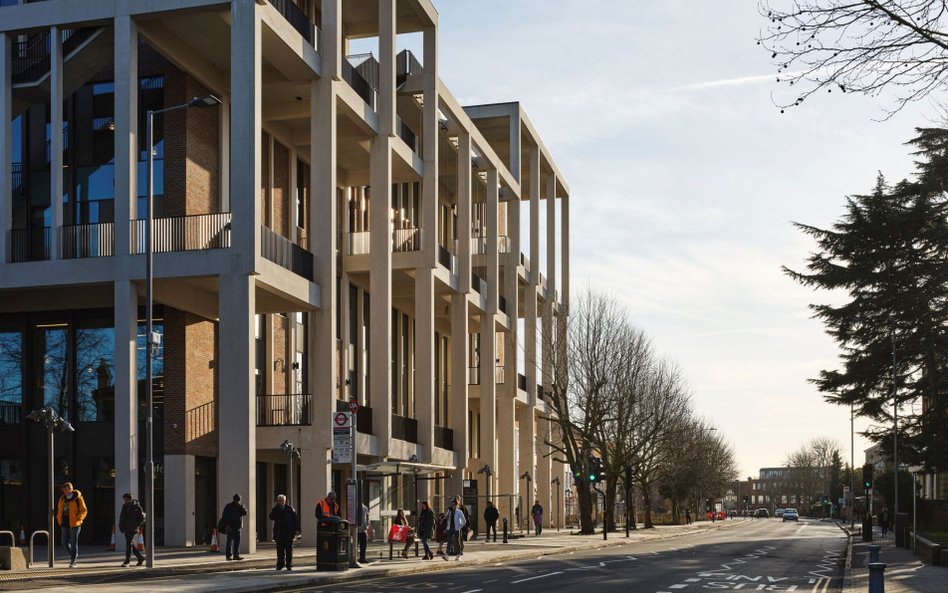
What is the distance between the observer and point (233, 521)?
100 feet

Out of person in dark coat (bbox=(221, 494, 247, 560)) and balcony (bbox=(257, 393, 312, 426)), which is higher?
balcony (bbox=(257, 393, 312, 426))

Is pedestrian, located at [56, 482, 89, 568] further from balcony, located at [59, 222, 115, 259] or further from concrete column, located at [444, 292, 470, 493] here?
concrete column, located at [444, 292, 470, 493]

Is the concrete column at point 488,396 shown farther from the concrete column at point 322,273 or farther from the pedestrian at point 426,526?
the pedestrian at point 426,526

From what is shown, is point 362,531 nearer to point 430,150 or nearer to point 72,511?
point 72,511

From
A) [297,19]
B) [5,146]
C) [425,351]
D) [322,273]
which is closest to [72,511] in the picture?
[5,146]

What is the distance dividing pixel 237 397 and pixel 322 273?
7.06 meters

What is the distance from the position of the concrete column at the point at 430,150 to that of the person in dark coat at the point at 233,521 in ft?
72.4

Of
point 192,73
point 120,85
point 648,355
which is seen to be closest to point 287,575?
point 120,85

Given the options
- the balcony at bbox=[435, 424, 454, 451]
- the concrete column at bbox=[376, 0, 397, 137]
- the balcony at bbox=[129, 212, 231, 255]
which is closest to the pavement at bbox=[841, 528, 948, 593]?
the balcony at bbox=[129, 212, 231, 255]

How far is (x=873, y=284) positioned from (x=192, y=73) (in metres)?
34.8

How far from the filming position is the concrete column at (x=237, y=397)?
3512 cm

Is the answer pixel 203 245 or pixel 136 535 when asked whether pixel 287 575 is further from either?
pixel 203 245

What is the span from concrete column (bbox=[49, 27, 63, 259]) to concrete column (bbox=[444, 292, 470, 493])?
24657mm

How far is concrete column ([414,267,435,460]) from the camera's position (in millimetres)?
52312
